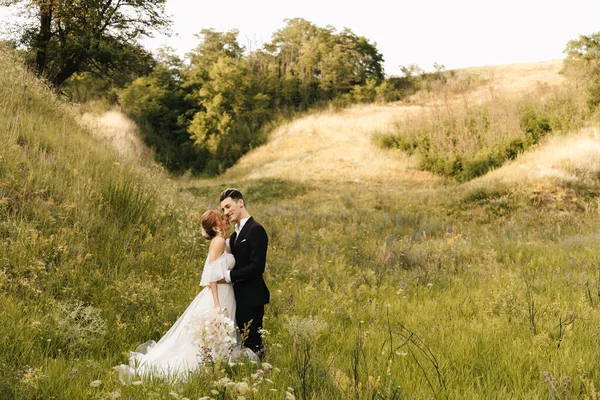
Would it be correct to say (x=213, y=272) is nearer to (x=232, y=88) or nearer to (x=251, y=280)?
(x=251, y=280)

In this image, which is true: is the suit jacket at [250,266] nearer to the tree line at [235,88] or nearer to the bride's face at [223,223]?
the bride's face at [223,223]

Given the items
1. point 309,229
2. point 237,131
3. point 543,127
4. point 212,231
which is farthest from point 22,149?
point 237,131

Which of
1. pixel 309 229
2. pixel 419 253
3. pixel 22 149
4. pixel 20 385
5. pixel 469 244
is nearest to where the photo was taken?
pixel 20 385

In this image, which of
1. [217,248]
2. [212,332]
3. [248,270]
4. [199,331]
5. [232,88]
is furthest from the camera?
[232,88]

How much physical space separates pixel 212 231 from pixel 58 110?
7.64 meters

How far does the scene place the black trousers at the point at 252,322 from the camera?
13.0ft

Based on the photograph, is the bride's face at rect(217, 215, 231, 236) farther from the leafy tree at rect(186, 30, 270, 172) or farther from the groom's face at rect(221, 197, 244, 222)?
the leafy tree at rect(186, 30, 270, 172)

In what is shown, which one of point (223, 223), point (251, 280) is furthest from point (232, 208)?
point (251, 280)

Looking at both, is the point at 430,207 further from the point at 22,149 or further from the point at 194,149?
the point at 194,149

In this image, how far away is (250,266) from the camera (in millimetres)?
3842

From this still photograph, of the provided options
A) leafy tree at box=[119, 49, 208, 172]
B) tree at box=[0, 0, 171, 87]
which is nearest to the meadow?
tree at box=[0, 0, 171, 87]

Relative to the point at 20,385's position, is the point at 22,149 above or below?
above

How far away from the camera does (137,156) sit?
965 centimetres

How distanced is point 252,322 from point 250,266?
57cm
